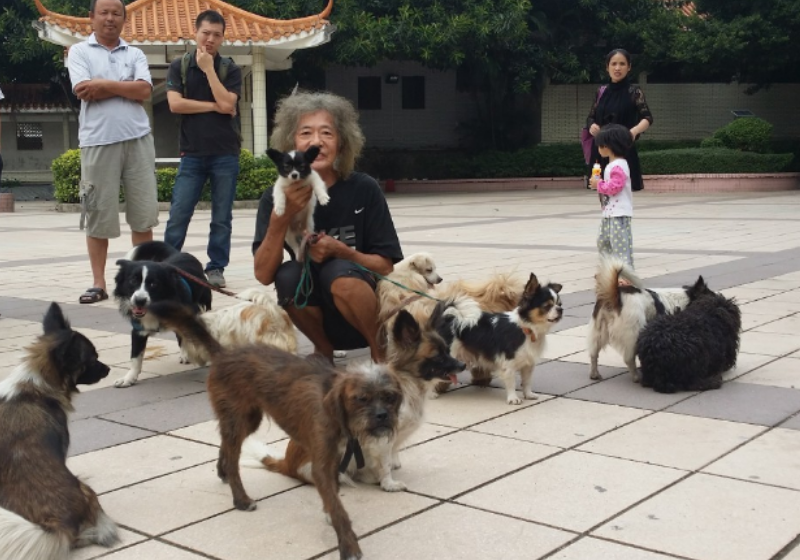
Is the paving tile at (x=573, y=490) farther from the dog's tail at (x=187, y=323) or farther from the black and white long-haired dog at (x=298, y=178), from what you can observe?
the black and white long-haired dog at (x=298, y=178)

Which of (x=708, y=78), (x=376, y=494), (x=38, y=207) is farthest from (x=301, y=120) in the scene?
(x=708, y=78)

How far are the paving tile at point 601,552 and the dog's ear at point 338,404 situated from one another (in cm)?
78

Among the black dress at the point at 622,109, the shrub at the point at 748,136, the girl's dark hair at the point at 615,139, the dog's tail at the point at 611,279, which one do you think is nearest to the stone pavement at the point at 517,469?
the dog's tail at the point at 611,279

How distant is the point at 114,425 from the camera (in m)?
4.58

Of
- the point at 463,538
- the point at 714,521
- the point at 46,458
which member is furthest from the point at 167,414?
the point at 714,521

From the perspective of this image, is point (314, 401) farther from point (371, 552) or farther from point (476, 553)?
point (476, 553)

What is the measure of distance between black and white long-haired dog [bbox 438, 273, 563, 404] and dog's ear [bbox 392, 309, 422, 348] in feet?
4.61

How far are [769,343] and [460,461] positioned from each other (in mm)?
3115

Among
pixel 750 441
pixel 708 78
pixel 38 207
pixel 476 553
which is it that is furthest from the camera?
pixel 708 78

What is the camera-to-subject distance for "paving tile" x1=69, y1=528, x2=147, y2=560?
3.05 m

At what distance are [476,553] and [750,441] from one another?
1710 mm

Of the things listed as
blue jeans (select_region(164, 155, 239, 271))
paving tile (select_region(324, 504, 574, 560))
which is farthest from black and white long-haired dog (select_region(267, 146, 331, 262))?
blue jeans (select_region(164, 155, 239, 271))

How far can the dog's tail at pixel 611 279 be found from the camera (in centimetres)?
532

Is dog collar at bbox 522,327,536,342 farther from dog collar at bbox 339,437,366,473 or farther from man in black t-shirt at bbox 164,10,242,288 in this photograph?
man in black t-shirt at bbox 164,10,242,288
